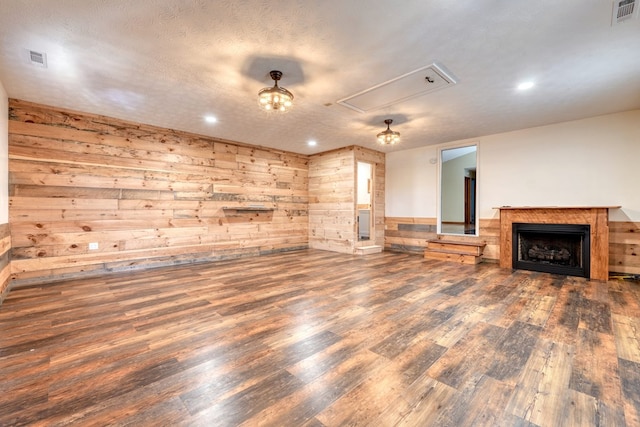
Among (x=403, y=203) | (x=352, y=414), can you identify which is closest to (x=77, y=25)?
(x=352, y=414)

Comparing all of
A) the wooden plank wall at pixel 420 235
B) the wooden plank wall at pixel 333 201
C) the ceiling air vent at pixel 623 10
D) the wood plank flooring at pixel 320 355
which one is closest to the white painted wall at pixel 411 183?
the wooden plank wall at pixel 420 235

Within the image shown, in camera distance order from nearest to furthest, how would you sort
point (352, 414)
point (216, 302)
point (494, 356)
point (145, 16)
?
point (352, 414), point (494, 356), point (145, 16), point (216, 302)

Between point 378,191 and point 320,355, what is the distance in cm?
543

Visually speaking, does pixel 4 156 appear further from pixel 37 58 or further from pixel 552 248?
pixel 552 248

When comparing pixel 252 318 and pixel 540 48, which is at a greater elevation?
pixel 540 48

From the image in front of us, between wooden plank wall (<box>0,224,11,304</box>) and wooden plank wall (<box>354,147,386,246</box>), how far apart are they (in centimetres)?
596

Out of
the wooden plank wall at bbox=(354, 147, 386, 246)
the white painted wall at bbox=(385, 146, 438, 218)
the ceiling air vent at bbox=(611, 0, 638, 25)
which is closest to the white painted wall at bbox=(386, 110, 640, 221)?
the white painted wall at bbox=(385, 146, 438, 218)

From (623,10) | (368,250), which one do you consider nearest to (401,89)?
(623,10)

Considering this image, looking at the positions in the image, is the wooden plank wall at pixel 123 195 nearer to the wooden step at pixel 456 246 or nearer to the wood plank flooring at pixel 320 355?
the wood plank flooring at pixel 320 355

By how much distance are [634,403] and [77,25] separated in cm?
451

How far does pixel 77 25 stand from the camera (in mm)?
2215

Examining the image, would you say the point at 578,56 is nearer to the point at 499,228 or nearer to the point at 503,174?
the point at 503,174

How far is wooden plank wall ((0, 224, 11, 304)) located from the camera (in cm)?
310

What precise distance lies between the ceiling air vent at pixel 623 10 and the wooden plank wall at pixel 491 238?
350 centimetres
